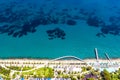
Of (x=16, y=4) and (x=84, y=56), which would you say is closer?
(x=84, y=56)

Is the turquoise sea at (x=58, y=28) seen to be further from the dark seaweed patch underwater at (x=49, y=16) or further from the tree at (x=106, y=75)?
the tree at (x=106, y=75)

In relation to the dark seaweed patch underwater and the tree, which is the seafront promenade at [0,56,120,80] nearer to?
the tree

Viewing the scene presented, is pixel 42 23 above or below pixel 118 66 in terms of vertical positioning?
above

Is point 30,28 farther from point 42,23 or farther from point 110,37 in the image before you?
point 110,37

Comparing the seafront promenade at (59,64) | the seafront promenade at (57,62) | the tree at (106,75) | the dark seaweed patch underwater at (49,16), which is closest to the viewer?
the tree at (106,75)

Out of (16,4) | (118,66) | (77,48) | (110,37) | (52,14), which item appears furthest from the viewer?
(16,4)

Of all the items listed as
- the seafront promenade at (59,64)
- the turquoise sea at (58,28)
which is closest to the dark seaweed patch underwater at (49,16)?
the turquoise sea at (58,28)

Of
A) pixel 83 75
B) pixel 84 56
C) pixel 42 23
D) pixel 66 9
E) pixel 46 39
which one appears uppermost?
pixel 66 9

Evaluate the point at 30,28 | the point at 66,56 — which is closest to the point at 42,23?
the point at 30,28
